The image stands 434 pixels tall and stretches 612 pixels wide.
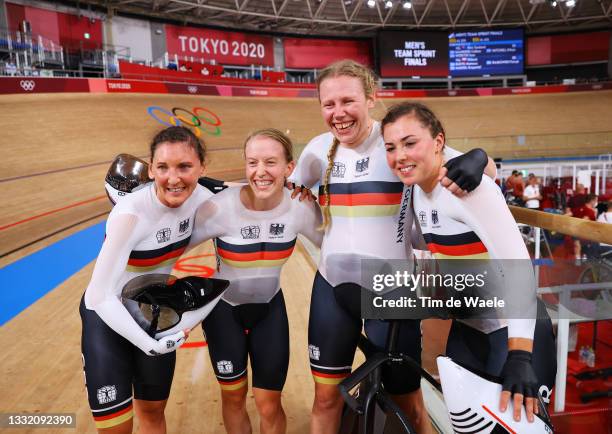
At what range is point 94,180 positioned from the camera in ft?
35.0

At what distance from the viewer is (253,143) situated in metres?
1.97

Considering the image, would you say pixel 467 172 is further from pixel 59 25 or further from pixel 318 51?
pixel 318 51

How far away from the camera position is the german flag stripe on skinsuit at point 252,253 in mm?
2064

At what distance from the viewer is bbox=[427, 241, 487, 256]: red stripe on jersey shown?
1560 mm

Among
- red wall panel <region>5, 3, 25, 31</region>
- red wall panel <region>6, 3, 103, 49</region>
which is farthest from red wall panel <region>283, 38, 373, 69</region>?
red wall panel <region>5, 3, 25, 31</region>

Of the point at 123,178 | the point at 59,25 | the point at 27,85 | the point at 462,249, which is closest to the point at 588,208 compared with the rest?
the point at 462,249

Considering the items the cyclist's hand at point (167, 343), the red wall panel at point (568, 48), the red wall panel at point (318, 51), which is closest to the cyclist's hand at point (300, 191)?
the cyclist's hand at point (167, 343)

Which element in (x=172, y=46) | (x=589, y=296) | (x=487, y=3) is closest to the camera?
(x=589, y=296)

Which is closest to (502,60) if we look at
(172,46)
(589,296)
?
(172,46)

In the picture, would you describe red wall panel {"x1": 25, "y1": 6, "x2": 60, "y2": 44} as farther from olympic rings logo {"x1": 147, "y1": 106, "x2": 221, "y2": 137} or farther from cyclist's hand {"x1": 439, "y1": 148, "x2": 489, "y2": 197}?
cyclist's hand {"x1": 439, "y1": 148, "x2": 489, "y2": 197}

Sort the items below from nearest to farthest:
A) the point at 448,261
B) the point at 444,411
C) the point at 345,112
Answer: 1. the point at 448,261
2. the point at 345,112
3. the point at 444,411

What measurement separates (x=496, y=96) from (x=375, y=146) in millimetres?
23341

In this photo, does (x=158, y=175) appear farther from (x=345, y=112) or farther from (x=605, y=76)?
(x=605, y=76)

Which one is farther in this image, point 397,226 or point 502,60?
point 502,60
